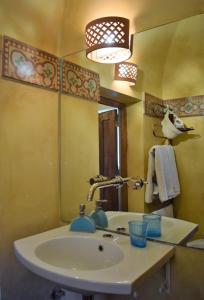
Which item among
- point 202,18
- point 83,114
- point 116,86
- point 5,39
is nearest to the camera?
point 202,18

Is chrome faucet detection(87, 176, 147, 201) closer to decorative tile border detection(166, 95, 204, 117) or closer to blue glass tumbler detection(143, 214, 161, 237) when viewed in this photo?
blue glass tumbler detection(143, 214, 161, 237)

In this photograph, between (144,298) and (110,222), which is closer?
(144,298)

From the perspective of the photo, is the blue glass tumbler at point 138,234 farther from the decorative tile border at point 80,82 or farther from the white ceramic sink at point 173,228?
the decorative tile border at point 80,82

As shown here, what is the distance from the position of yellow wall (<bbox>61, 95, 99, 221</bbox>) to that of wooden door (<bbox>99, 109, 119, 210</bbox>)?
4 cm

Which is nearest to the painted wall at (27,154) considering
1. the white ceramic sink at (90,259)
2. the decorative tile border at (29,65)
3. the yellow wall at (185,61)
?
the decorative tile border at (29,65)

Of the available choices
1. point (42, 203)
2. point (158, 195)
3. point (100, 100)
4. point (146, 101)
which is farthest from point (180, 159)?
point (42, 203)

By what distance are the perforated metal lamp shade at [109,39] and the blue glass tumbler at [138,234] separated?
2.67 feet

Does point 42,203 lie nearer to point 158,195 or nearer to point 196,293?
point 158,195

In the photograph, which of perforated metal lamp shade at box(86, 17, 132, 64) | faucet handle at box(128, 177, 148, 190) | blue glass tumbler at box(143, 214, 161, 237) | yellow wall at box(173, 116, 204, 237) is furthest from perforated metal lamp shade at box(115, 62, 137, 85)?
blue glass tumbler at box(143, 214, 161, 237)

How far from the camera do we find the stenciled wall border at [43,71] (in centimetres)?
120

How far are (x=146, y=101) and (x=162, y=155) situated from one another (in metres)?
0.27

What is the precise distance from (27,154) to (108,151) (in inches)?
16.8

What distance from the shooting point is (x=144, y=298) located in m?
1.12

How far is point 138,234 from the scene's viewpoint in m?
1.03
